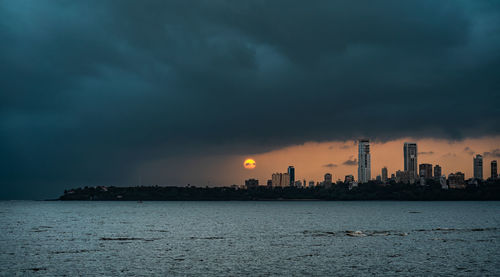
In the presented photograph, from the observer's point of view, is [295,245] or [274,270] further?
[295,245]

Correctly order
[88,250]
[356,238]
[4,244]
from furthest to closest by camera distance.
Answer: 1. [356,238]
2. [4,244]
3. [88,250]

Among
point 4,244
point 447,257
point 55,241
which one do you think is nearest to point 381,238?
point 447,257

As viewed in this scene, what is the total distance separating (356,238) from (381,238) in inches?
219

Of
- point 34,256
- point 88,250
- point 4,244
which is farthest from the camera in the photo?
point 4,244

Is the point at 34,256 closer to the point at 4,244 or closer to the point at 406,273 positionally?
the point at 4,244

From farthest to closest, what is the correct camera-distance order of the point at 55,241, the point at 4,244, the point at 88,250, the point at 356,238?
the point at 356,238
the point at 55,241
the point at 4,244
the point at 88,250

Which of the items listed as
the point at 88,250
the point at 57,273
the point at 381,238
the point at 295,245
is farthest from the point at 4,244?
the point at 381,238

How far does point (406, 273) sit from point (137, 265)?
3397 cm

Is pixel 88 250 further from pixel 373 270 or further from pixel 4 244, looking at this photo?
pixel 373 270

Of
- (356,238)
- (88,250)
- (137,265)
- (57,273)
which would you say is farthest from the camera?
(356,238)

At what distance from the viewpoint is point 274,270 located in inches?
2242

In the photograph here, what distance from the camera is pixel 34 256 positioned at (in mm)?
67812

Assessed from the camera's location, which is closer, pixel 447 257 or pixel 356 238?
pixel 447 257

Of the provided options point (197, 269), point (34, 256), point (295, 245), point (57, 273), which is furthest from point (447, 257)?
point (34, 256)
